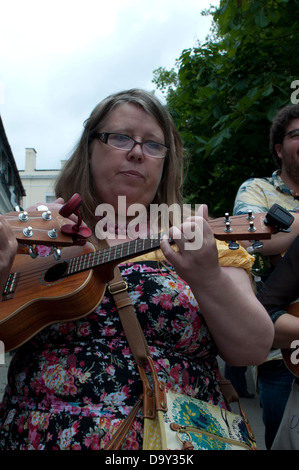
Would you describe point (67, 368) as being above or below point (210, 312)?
below

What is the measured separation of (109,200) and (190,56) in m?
4.98

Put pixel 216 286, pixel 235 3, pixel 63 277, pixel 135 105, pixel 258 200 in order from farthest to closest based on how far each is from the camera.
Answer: pixel 235 3
pixel 258 200
pixel 135 105
pixel 63 277
pixel 216 286

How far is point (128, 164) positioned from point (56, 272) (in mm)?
637

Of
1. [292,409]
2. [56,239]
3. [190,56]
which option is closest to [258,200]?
[292,409]

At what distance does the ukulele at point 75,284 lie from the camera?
157 cm

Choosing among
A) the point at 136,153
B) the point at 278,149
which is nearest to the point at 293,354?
the point at 136,153

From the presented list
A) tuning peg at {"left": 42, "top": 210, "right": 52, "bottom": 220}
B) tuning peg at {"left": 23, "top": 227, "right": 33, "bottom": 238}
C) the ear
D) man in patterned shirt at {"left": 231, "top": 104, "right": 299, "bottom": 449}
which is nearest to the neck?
man in patterned shirt at {"left": 231, "top": 104, "right": 299, "bottom": 449}

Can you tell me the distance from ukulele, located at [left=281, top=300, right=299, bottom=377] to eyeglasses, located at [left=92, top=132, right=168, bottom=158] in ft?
3.46

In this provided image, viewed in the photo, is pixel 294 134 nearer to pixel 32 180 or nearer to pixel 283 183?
pixel 283 183

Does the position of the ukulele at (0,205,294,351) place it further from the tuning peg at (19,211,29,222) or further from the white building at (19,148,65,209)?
the white building at (19,148,65,209)

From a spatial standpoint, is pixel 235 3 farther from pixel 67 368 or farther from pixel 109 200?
pixel 67 368

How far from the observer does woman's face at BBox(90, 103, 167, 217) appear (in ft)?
6.61

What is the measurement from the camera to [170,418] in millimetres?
1371
